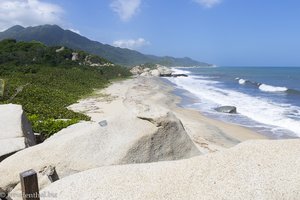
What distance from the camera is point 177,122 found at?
7.90m

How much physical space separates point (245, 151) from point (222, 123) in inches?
541

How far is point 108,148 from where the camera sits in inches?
278

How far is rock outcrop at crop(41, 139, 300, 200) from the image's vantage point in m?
4.62

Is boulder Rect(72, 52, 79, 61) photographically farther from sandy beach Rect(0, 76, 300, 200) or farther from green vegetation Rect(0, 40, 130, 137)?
sandy beach Rect(0, 76, 300, 200)

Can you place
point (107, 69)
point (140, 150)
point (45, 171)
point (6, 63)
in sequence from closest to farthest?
point (45, 171) < point (140, 150) < point (6, 63) < point (107, 69)

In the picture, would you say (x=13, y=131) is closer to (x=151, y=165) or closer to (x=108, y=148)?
(x=108, y=148)

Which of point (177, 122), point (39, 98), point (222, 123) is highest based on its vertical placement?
point (177, 122)

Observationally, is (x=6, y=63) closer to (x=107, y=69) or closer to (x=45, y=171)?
(x=107, y=69)

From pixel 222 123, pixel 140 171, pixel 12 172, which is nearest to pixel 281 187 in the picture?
pixel 140 171

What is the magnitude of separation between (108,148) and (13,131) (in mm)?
3314

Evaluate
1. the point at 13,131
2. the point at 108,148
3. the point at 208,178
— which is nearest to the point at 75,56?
the point at 13,131

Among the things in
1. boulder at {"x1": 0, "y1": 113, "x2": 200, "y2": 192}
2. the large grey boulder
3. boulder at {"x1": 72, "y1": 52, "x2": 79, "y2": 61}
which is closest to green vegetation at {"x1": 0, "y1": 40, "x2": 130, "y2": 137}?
boulder at {"x1": 72, "y1": 52, "x2": 79, "y2": 61}

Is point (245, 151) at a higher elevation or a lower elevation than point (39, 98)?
higher

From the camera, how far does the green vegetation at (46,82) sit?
1418 centimetres
